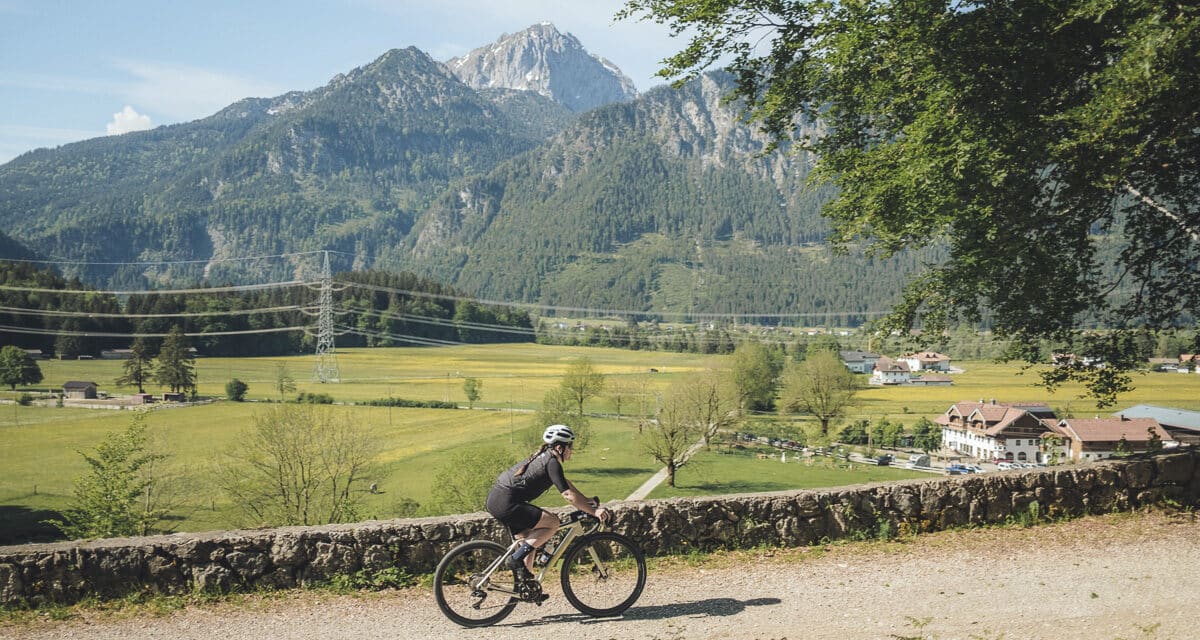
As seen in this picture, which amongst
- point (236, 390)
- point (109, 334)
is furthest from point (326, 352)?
point (109, 334)

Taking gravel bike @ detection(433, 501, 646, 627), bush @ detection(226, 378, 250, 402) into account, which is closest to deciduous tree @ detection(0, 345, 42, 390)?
bush @ detection(226, 378, 250, 402)

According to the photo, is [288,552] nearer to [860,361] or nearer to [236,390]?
[236,390]

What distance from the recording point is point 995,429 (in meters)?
42.3

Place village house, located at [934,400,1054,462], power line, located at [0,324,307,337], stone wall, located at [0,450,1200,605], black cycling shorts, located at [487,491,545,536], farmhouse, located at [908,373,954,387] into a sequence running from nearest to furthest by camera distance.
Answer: black cycling shorts, located at [487,491,545,536]
stone wall, located at [0,450,1200,605]
village house, located at [934,400,1054,462]
farmhouse, located at [908,373,954,387]
power line, located at [0,324,307,337]

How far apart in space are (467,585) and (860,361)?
7821 centimetres

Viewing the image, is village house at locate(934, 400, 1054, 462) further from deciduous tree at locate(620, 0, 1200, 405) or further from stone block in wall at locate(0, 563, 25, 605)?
stone block in wall at locate(0, 563, 25, 605)

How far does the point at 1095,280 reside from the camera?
1492 centimetres

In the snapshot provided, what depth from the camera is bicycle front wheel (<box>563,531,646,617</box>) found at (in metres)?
8.42

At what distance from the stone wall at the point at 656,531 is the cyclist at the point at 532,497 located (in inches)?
70.3

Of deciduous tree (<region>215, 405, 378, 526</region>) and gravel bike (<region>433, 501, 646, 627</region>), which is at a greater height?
gravel bike (<region>433, 501, 646, 627</region>)

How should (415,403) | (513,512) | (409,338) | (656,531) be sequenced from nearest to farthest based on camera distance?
(513,512) < (656,531) < (415,403) < (409,338)

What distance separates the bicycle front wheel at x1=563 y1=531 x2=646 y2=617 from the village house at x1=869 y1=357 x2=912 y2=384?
215 ft

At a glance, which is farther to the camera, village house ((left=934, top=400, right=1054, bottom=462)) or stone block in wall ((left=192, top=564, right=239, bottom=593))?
village house ((left=934, top=400, right=1054, bottom=462))

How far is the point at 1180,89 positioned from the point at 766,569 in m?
8.99
